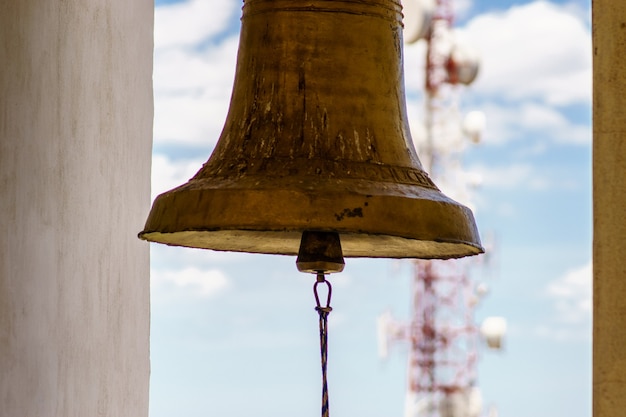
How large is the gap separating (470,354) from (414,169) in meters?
7.74

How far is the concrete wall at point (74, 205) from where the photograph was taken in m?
1.85

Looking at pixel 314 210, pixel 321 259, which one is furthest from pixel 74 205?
pixel 314 210

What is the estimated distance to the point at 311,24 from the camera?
6.07 ft

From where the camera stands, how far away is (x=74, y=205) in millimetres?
2066

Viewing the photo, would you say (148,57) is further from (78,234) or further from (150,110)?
(78,234)

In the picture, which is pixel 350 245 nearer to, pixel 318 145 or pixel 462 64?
pixel 318 145
